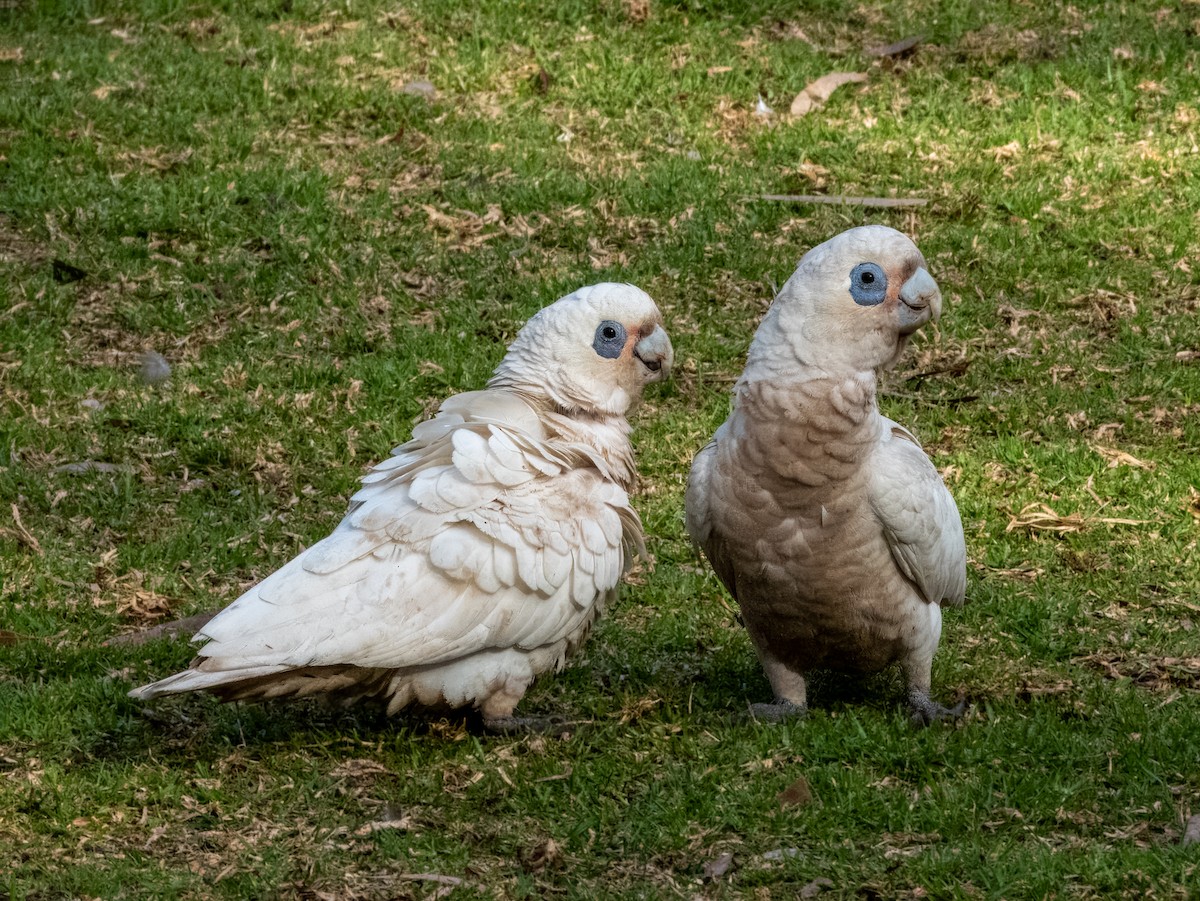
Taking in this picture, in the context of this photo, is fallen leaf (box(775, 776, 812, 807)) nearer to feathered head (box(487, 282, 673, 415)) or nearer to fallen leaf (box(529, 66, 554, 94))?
feathered head (box(487, 282, 673, 415))

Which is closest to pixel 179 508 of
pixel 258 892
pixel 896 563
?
pixel 258 892

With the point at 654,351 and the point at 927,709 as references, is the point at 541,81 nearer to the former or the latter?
the point at 654,351

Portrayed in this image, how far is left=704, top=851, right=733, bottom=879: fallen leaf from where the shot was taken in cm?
376

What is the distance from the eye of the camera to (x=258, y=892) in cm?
371

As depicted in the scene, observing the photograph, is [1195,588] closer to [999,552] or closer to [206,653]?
[999,552]

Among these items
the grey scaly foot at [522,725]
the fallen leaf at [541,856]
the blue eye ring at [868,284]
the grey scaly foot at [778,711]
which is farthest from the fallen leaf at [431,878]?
the blue eye ring at [868,284]

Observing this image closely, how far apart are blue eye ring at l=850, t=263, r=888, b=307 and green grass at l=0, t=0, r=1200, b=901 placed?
1.29 m

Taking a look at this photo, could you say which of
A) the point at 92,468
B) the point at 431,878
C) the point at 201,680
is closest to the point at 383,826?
the point at 431,878

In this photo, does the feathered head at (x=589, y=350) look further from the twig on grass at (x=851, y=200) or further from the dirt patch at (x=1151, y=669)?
the twig on grass at (x=851, y=200)

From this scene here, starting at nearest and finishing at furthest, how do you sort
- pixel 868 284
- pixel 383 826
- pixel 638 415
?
1. pixel 383 826
2. pixel 868 284
3. pixel 638 415

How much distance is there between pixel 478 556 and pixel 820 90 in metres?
5.51

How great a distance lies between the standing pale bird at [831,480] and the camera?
4168 mm

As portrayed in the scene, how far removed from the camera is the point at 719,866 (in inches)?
149

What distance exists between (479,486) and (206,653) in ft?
2.94
